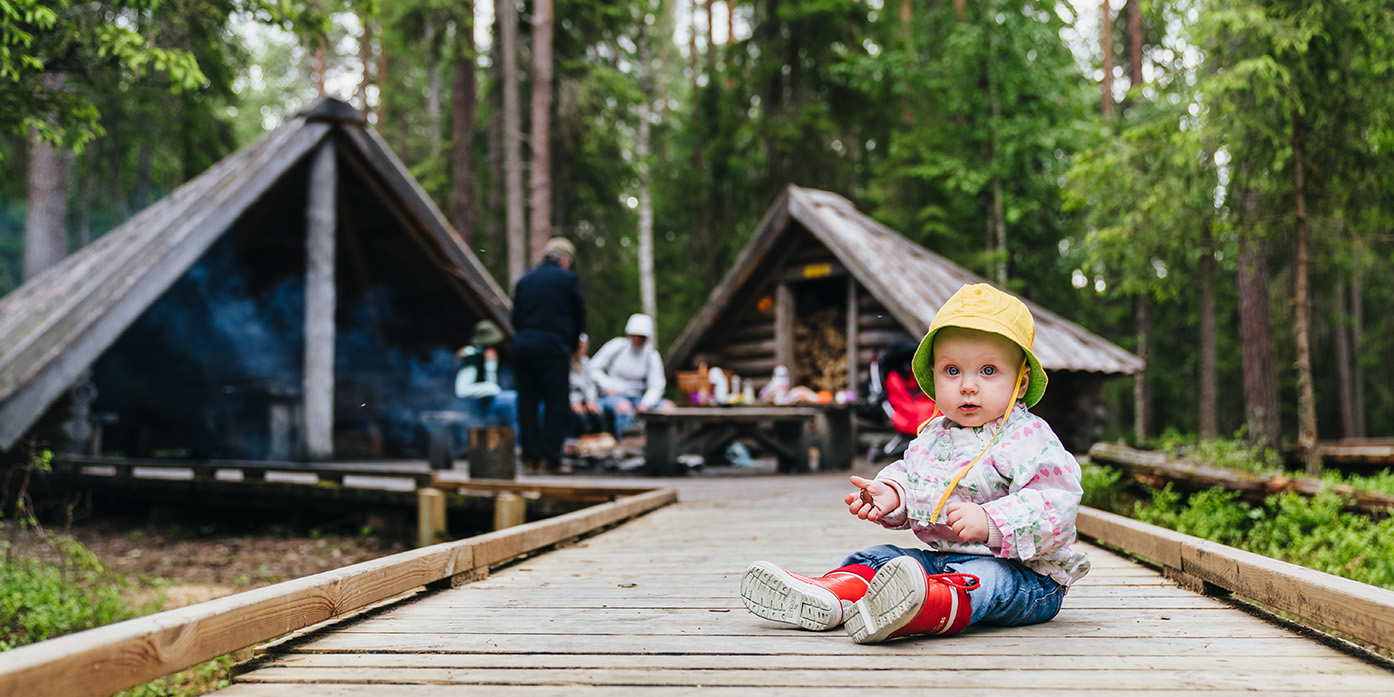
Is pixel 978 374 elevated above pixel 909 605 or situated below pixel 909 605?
above

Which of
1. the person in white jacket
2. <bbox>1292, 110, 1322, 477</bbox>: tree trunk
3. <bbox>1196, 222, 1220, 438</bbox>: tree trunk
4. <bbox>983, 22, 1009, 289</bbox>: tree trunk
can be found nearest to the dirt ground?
the person in white jacket

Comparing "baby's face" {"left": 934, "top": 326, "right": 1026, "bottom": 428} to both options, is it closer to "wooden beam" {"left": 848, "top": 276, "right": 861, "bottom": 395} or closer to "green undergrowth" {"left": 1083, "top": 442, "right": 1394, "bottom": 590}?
"green undergrowth" {"left": 1083, "top": 442, "right": 1394, "bottom": 590}

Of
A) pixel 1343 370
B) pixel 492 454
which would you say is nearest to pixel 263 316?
pixel 492 454

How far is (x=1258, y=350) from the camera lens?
12.9 m

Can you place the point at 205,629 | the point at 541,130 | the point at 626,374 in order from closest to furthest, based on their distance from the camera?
the point at 205,629 < the point at 626,374 < the point at 541,130

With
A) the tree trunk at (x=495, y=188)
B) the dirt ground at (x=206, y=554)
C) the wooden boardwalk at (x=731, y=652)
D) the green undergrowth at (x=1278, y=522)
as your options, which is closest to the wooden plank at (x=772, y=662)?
the wooden boardwalk at (x=731, y=652)

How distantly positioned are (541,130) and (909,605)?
14.2 metres

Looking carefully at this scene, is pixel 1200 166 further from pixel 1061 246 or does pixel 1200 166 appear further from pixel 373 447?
pixel 1061 246

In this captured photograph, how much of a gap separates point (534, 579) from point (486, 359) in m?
7.69

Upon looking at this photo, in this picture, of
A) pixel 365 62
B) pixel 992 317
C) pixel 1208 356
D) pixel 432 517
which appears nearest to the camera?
pixel 992 317

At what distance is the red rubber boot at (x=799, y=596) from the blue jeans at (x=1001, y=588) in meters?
0.20

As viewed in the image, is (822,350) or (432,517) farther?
(822,350)

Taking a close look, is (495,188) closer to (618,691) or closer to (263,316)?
(263,316)

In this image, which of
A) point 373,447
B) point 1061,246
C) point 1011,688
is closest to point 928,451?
point 1011,688
